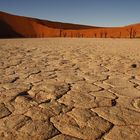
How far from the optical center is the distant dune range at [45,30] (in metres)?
22.1

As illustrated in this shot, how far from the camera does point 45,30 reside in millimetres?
28531

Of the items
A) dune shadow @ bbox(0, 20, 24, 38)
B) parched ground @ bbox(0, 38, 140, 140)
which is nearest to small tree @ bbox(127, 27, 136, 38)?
dune shadow @ bbox(0, 20, 24, 38)

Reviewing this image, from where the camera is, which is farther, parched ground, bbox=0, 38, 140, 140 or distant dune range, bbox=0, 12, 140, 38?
distant dune range, bbox=0, 12, 140, 38

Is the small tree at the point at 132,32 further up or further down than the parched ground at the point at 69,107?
further up

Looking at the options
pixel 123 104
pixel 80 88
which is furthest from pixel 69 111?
pixel 80 88

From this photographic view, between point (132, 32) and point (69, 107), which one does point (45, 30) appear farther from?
point (69, 107)

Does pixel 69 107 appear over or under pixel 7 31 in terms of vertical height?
over

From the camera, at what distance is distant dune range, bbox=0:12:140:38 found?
2206cm

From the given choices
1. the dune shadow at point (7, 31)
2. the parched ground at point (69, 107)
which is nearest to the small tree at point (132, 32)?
the dune shadow at point (7, 31)

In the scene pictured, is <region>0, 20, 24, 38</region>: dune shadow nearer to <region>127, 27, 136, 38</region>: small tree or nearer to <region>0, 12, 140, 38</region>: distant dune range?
<region>0, 12, 140, 38</region>: distant dune range

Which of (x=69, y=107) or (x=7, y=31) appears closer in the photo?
(x=69, y=107)

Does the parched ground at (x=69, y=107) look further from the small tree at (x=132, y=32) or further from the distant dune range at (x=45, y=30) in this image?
the distant dune range at (x=45, y=30)

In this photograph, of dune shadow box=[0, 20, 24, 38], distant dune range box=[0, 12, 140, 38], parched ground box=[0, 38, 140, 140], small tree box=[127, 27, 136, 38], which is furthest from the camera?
dune shadow box=[0, 20, 24, 38]

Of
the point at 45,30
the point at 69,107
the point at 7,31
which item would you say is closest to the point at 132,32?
the point at 45,30
